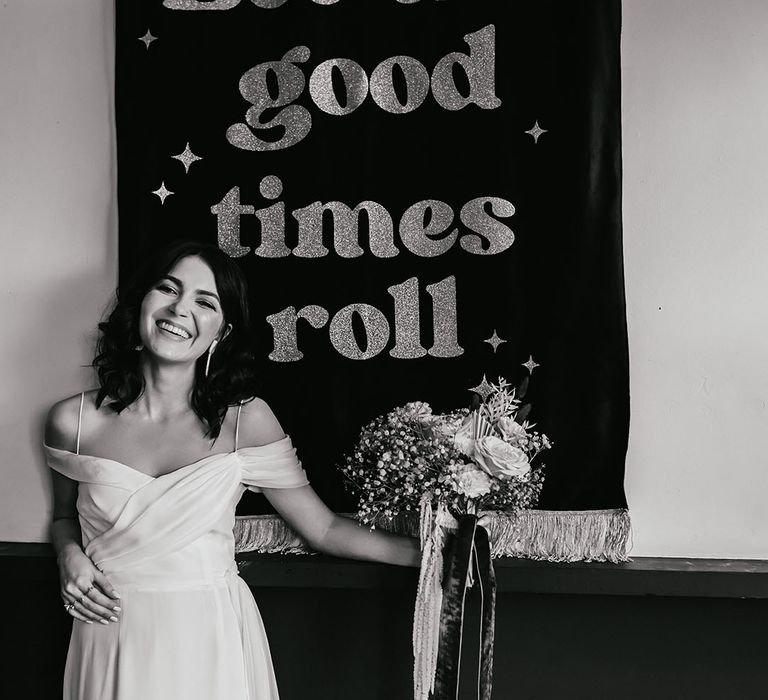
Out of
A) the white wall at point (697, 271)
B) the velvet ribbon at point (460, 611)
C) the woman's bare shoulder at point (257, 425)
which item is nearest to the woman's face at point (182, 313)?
the woman's bare shoulder at point (257, 425)

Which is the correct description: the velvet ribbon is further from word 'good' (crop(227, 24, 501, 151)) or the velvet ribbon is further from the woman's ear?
word 'good' (crop(227, 24, 501, 151))

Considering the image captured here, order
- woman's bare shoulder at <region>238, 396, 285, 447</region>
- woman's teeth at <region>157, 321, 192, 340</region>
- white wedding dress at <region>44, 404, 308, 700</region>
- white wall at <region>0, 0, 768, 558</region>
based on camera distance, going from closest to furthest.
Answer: white wedding dress at <region>44, 404, 308, 700</region>
woman's teeth at <region>157, 321, 192, 340</region>
woman's bare shoulder at <region>238, 396, 285, 447</region>
white wall at <region>0, 0, 768, 558</region>

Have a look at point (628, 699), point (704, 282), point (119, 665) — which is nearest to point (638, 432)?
point (704, 282)

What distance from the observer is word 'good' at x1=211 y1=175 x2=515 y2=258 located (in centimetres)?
216

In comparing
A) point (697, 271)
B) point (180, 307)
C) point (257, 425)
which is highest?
point (697, 271)

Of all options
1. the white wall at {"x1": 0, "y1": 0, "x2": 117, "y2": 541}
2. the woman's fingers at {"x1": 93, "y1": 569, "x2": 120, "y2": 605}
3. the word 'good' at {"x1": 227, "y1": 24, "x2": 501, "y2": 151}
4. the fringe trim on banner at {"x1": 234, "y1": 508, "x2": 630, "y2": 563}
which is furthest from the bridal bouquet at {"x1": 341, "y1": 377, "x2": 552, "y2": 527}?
the white wall at {"x1": 0, "y1": 0, "x2": 117, "y2": 541}

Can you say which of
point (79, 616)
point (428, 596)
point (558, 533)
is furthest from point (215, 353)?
point (558, 533)

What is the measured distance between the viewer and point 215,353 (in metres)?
2.06

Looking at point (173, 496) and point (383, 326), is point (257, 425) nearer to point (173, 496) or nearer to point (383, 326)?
point (173, 496)

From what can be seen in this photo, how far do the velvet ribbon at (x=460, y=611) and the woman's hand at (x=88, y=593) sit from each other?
2.39 ft

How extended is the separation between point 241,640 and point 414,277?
998 mm

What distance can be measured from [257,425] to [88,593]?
532 millimetres

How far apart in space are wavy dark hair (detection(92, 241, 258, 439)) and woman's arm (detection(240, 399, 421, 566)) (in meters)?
0.07

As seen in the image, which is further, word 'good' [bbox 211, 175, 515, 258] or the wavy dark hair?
word 'good' [bbox 211, 175, 515, 258]
